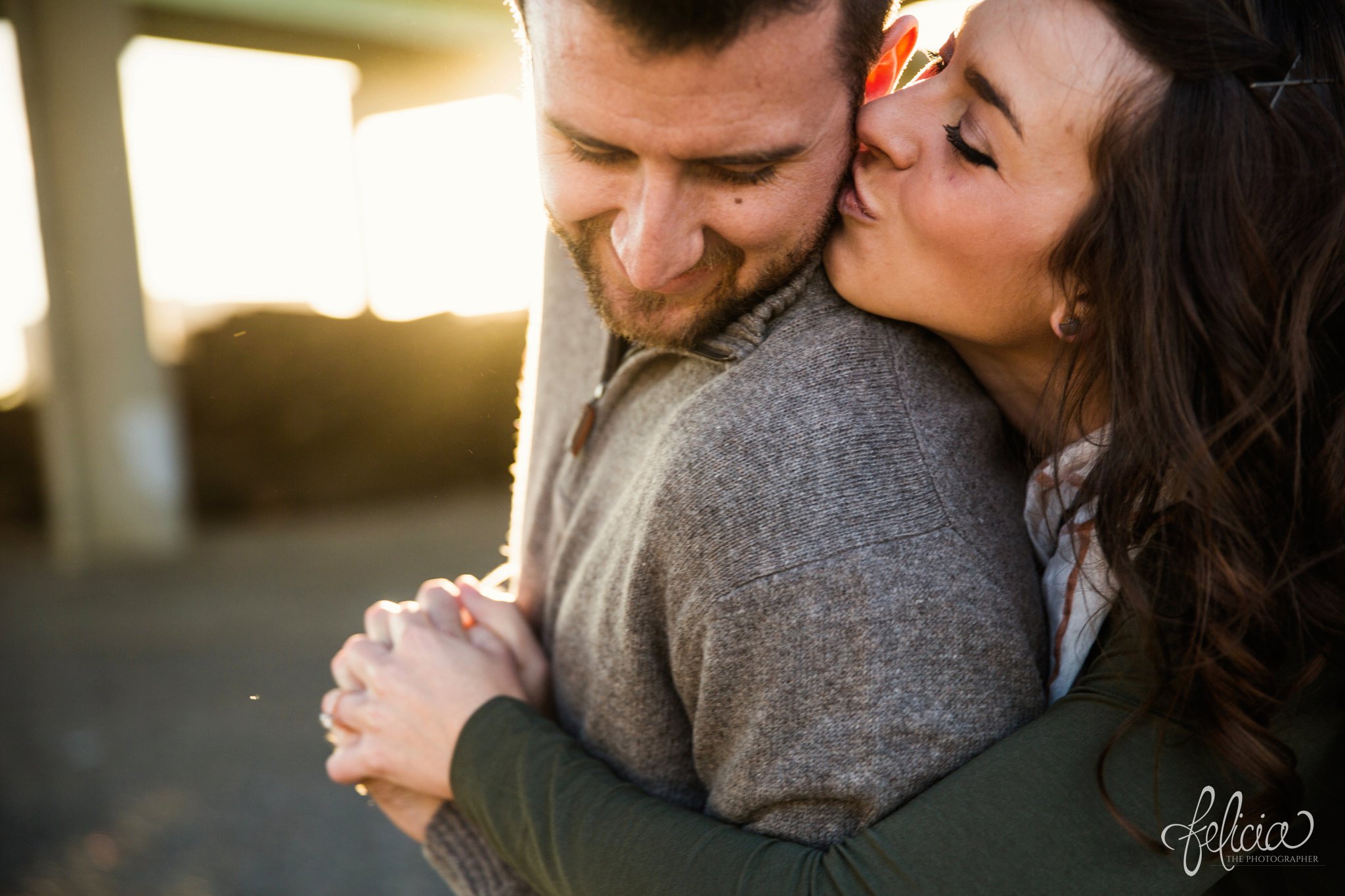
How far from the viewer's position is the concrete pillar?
7.79 meters

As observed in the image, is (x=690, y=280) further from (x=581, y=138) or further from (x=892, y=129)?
(x=892, y=129)

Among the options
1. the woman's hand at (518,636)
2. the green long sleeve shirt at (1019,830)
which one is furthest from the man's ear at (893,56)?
the woman's hand at (518,636)

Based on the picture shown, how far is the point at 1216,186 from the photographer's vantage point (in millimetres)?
1353

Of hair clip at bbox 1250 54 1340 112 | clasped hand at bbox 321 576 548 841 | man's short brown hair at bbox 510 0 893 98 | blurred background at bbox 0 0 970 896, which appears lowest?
blurred background at bbox 0 0 970 896

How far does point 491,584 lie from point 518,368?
8.45 m

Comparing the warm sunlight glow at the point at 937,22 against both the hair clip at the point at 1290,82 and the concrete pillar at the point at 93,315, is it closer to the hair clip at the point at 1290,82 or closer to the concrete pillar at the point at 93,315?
the hair clip at the point at 1290,82

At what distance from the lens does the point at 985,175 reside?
1.46 meters

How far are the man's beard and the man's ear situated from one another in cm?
27

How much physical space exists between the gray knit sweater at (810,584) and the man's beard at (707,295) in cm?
3

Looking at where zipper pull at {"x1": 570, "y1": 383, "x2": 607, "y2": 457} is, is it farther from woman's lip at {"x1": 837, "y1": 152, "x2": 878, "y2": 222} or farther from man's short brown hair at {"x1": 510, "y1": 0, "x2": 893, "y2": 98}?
man's short brown hair at {"x1": 510, "y1": 0, "x2": 893, "y2": 98}

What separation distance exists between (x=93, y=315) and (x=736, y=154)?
308 inches

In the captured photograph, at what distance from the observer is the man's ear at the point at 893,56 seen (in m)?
1.64

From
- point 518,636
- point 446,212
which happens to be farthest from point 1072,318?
point 446,212

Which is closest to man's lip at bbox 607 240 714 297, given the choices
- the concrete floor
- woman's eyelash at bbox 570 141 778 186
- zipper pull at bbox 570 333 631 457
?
woman's eyelash at bbox 570 141 778 186
